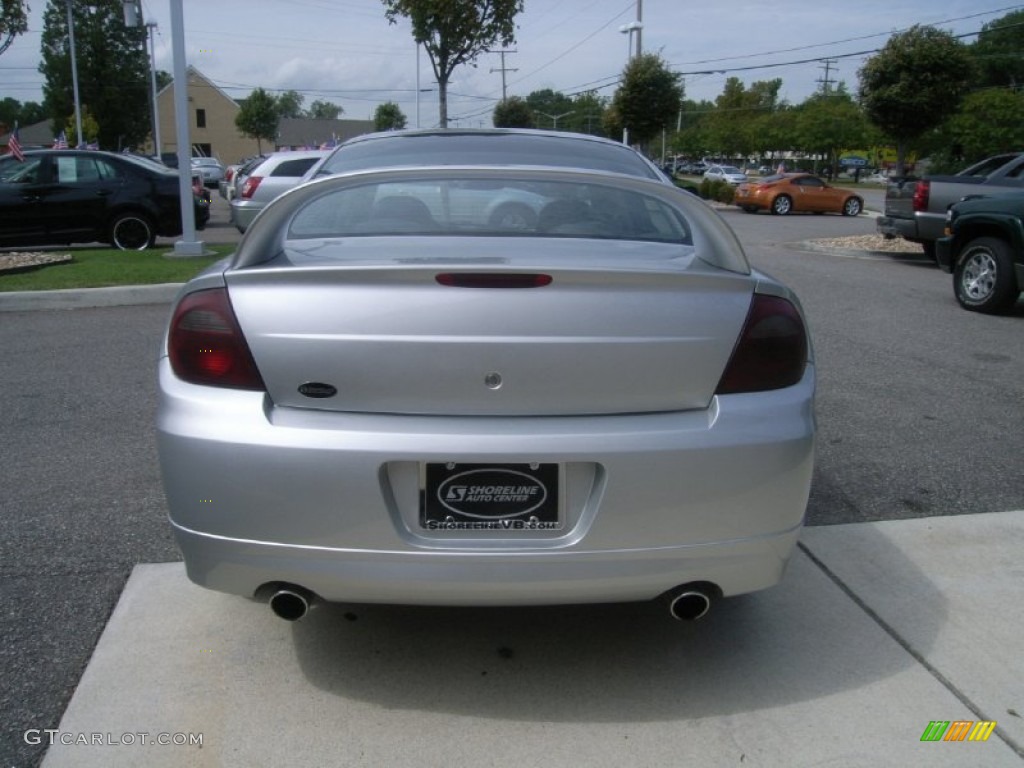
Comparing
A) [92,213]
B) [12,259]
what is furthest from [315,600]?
[92,213]

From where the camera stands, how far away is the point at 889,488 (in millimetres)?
4348

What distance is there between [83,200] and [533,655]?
1235 centimetres

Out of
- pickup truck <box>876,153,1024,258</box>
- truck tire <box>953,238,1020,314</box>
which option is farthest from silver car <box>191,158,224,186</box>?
truck tire <box>953,238,1020,314</box>

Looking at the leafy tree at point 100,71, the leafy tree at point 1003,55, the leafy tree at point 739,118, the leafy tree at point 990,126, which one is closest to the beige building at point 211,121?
the leafy tree at point 100,71

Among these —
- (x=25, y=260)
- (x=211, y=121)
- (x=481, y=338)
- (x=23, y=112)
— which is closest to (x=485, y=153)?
(x=481, y=338)

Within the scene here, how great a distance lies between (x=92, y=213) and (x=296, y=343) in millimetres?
12172

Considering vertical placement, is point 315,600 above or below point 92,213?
below

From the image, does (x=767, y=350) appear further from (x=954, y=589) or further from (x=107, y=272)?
(x=107, y=272)

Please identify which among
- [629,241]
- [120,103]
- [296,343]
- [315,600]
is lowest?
[315,600]

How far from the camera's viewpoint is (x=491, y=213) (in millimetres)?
3564

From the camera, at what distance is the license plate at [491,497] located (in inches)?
94.3

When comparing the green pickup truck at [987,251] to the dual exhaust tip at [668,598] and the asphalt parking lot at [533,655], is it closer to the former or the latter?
the asphalt parking lot at [533,655]

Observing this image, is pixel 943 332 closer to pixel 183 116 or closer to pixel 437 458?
pixel 437 458

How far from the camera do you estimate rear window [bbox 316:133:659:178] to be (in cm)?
359
